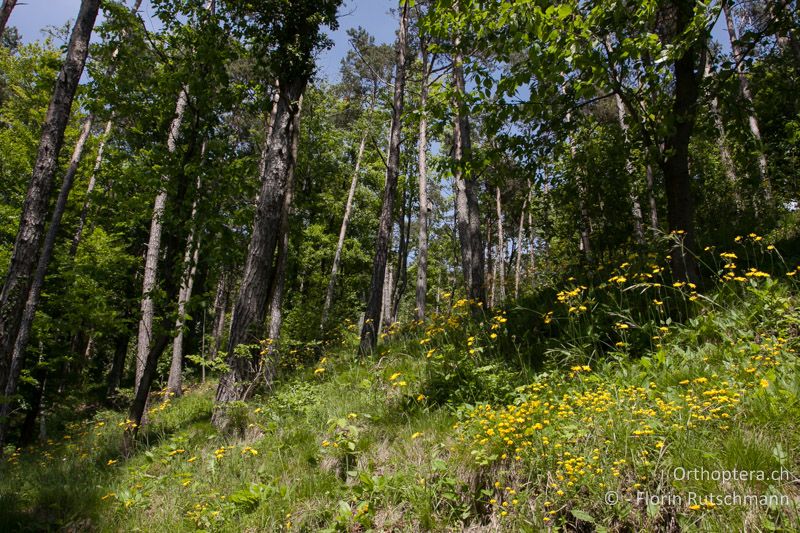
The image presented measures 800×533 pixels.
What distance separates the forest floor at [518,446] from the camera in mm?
2408

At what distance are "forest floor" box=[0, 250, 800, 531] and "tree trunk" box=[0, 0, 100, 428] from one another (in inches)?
75.5

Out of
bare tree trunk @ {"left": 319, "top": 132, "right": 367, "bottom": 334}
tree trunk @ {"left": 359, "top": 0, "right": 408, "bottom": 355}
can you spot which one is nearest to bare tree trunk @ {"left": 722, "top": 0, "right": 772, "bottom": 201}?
tree trunk @ {"left": 359, "top": 0, "right": 408, "bottom": 355}

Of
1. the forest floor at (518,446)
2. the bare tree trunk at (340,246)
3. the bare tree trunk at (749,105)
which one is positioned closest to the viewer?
the forest floor at (518,446)

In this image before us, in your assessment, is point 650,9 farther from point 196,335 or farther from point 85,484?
point 196,335

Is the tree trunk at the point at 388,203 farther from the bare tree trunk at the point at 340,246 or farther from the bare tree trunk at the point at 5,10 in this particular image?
the bare tree trunk at the point at 340,246

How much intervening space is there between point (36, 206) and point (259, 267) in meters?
2.82

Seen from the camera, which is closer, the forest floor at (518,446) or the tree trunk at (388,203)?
the forest floor at (518,446)

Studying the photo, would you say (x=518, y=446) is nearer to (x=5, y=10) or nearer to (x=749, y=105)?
(x=749, y=105)

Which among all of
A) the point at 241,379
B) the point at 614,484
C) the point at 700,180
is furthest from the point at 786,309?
the point at 700,180

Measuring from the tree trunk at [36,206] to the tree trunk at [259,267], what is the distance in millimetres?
2474

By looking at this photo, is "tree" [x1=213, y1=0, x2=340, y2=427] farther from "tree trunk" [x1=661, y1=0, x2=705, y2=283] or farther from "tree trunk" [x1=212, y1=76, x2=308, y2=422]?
"tree trunk" [x1=661, y1=0, x2=705, y2=283]

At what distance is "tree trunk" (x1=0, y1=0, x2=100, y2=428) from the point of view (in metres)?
4.42

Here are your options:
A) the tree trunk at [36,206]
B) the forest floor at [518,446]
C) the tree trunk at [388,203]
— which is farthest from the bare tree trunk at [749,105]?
the tree trunk at [36,206]

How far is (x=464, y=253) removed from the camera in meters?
11.7
